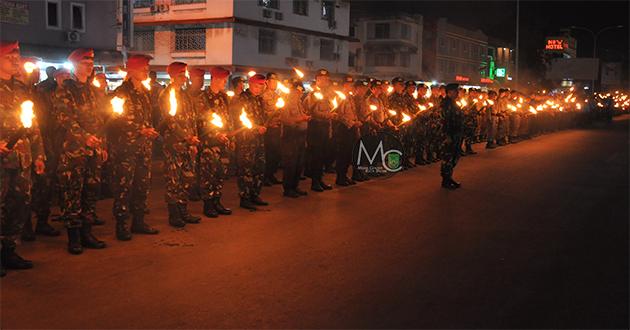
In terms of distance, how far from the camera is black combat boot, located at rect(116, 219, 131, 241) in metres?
7.43

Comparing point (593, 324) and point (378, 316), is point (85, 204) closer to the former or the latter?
point (378, 316)

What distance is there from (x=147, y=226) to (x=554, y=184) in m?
8.56

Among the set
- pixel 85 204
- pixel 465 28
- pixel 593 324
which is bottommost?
pixel 593 324

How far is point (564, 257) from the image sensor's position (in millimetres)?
7129

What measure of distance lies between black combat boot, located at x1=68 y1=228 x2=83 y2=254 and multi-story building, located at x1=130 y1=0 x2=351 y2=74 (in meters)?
29.4

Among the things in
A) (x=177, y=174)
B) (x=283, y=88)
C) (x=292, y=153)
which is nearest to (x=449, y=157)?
(x=292, y=153)

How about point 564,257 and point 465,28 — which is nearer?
point 564,257

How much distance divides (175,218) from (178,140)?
0.99m

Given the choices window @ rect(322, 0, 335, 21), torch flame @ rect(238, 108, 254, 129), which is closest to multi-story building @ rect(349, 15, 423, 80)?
window @ rect(322, 0, 335, 21)

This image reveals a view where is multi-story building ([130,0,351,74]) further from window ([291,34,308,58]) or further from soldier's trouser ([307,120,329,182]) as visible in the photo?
soldier's trouser ([307,120,329,182])

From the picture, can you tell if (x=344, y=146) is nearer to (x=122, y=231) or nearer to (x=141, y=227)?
(x=141, y=227)

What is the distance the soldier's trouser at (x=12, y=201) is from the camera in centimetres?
602

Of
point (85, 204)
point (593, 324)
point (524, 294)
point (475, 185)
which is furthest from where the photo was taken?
point (475, 185)

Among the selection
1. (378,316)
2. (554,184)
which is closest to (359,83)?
(554,184)
